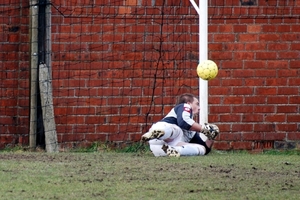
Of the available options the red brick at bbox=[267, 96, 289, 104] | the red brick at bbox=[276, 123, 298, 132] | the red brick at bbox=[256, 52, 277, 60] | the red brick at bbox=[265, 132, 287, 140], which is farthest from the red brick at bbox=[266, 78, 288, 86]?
the red brick at bbox=[265, 132, 287, 140]

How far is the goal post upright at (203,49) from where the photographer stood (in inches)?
421

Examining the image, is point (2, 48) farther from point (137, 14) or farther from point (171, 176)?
point (171, 176)

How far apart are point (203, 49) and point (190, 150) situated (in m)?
1.28

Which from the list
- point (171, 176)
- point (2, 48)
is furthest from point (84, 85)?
point (171, 176)

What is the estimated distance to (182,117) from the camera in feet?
34.0

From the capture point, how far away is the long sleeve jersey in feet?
34.0

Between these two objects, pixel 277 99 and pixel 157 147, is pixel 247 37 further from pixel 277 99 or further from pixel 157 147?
pixel 157 147

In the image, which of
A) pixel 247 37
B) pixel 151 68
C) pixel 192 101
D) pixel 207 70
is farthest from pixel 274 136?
pixel 207 70

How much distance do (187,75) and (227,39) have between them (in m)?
0.74

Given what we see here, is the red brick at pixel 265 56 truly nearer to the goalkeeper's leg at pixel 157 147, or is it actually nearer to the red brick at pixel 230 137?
the red brick at pixel 230 137

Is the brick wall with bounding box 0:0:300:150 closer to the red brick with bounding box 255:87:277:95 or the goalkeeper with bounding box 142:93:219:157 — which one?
the red brick with bounding box 255:87:277:95

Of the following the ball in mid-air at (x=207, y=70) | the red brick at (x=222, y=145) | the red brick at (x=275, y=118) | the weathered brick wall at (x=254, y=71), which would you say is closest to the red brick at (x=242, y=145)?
the weathered brick wall at (x=254, y=71)

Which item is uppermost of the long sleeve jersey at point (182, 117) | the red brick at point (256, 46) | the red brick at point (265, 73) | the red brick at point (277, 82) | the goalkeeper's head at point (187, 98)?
the red brick at point (256, 46)

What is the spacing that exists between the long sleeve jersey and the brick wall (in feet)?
3.88
